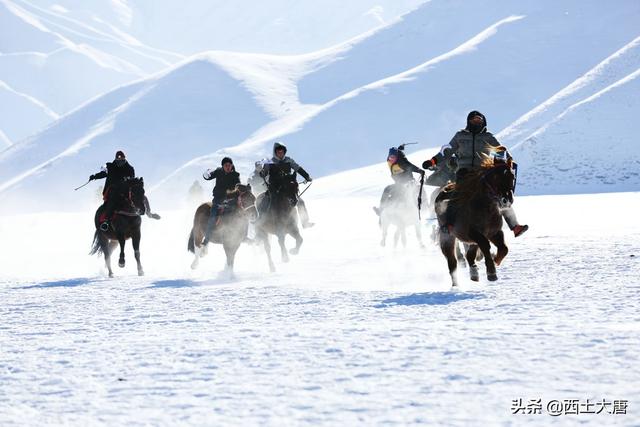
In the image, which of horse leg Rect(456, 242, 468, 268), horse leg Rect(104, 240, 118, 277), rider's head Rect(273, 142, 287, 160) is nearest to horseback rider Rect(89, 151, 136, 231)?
horse leg Rect(104, 240, 118, 277)

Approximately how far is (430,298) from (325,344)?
318cm

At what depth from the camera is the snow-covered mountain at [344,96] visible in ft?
403

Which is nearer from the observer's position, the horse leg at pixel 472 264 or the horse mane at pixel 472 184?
the horse mane at pixel 472 184

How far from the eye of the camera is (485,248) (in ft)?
36.3

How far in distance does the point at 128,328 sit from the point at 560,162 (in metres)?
58.7

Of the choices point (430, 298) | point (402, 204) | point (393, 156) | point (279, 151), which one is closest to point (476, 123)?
point (430, 298)

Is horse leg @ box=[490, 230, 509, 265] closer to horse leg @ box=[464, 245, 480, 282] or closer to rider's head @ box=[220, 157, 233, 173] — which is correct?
horse leg @ box=[464, 245, 480, 282]

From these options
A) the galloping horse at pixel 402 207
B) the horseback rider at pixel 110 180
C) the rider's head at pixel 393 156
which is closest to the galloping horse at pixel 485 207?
the rider's head at pixel 393 156

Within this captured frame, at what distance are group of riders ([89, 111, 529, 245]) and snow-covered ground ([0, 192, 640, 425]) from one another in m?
1.14

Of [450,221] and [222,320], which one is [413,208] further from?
[222,320]

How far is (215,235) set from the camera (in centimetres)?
1540

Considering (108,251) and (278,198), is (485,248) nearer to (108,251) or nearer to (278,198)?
(278,198)

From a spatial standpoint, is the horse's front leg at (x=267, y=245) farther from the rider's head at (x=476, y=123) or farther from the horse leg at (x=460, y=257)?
the rider's head at (x=476, y=123)

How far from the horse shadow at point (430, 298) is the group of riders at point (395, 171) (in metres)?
0.97
